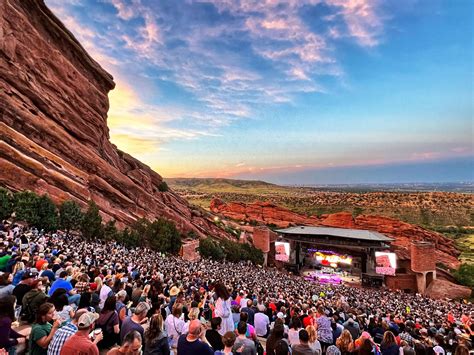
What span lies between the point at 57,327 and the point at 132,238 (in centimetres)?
3179

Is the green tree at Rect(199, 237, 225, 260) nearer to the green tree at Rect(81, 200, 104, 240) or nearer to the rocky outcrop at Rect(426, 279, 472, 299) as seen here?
the green tree at Rect(81, 200, 104, 240)

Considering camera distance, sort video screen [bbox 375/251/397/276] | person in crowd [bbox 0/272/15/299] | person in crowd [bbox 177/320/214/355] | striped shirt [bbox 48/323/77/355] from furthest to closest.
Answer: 1. video screen [bbox 375/251/397/276]
2. person in crowd [bbox 0/272/15/299]
3. person in crowd [bbox 177/320/214/355]
4. striped shirt [bbox 48/323/77/355]

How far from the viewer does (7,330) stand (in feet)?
13.2

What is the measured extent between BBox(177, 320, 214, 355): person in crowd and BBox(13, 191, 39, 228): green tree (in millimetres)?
27900

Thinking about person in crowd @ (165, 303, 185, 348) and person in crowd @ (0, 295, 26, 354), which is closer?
person in crowd @ (0, 295, 26, 354)

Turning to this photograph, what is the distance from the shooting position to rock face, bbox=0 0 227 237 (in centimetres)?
3177

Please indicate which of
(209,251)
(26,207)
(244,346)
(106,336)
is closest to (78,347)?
(106,336)

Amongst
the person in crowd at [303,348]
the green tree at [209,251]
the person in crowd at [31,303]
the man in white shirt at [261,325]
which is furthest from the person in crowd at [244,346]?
the green tree at [209,251]

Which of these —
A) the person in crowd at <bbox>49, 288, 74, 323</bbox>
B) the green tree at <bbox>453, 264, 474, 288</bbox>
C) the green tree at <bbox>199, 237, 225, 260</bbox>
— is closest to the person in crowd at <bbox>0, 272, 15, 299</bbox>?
the person in crowd at <bbox>49, 288, 74, 323</bbox>

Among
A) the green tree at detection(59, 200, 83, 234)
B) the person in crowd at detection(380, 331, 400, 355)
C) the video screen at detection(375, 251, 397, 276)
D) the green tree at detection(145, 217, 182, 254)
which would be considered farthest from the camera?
the video screen at detection(375, 251, 397, 276)

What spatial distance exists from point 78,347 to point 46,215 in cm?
2852

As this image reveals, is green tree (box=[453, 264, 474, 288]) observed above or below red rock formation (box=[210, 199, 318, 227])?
below

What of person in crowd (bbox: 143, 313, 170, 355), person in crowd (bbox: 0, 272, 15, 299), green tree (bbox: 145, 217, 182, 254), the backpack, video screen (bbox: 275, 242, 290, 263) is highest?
person in crowd (bbox: 0, 272, 15, 299)

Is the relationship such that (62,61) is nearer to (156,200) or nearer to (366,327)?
(156,200)
